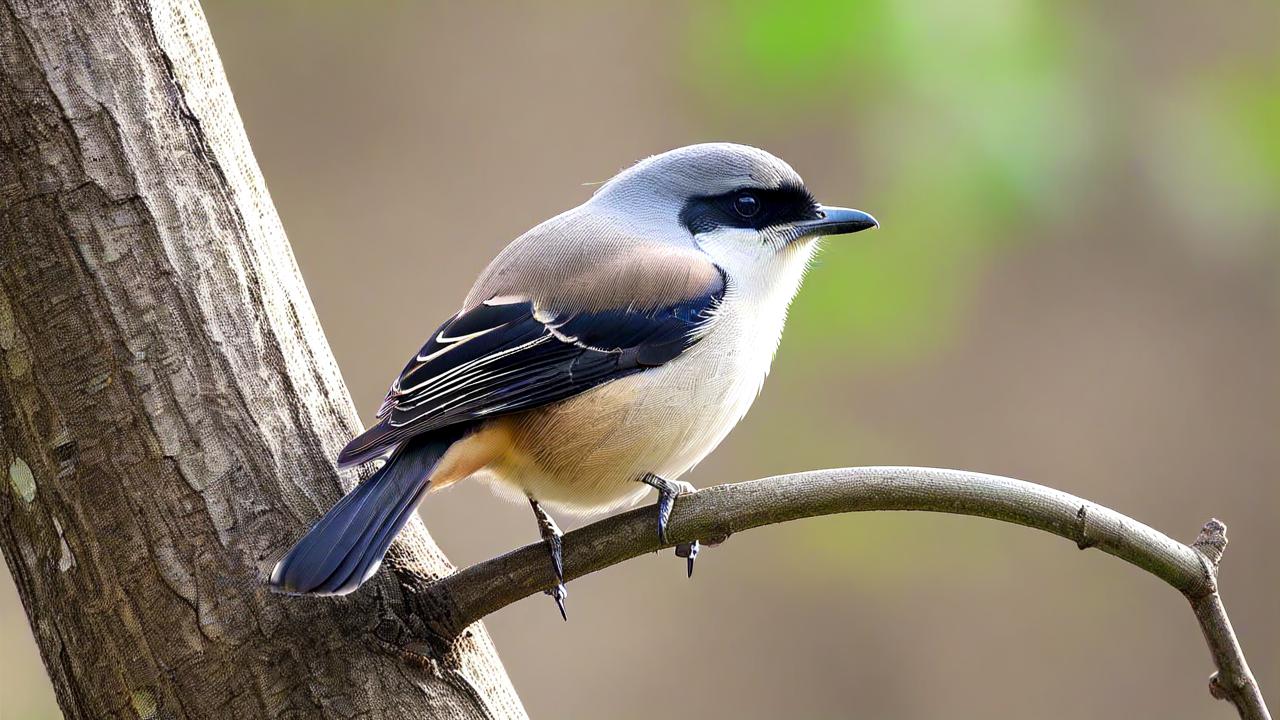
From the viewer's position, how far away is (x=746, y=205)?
2.84m

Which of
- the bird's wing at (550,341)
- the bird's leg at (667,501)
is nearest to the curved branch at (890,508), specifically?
the bird's leg at (667,501)

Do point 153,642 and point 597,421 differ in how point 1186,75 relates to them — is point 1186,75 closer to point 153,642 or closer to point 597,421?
point 597,421

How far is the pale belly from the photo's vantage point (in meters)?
2.37

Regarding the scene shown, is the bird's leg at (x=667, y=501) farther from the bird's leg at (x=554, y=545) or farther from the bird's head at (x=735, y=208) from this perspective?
the bird's head at (x=735, y=208)

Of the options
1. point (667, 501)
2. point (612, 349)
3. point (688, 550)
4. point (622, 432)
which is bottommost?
point (688, 550)

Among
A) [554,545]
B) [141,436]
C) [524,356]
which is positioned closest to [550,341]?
[524,356]

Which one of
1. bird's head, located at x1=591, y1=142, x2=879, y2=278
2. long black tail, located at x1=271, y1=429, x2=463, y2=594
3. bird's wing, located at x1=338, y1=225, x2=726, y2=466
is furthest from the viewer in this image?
bird's head, located at x1=591, y1=142, x2=879, y2=278

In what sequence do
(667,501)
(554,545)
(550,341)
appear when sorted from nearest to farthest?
(554,545) < (667,501) < (550,341)

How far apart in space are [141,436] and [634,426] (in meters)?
0.91

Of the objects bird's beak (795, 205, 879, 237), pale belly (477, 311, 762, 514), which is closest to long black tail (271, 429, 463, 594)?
pale belly (477, 311, 762, 514)

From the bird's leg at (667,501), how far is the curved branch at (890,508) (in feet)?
0.05

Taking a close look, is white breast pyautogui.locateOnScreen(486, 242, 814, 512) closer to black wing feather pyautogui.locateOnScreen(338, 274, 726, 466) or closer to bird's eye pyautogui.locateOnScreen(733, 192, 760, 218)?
black wing feather pyautogui.locateOnScreen(338, 274, 726, 466)

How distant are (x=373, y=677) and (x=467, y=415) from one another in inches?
20.2

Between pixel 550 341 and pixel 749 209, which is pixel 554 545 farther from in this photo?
pixel 749 209
